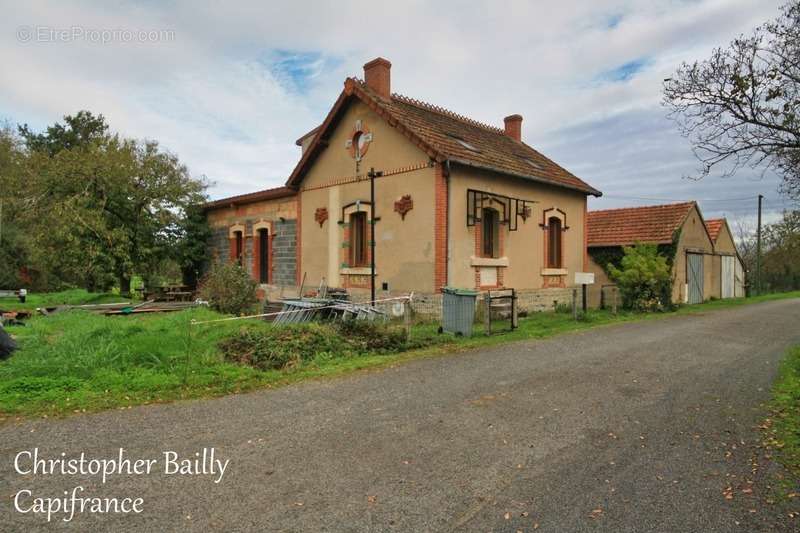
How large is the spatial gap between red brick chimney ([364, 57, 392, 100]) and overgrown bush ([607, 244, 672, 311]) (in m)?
9.03

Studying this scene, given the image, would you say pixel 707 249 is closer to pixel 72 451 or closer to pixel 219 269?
pixel 219 269

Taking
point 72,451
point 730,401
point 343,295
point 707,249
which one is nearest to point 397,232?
point 343,295

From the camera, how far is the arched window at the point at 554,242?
15844 mm

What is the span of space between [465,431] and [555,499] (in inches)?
55.5

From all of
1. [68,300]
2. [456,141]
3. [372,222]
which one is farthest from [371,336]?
[68,300]

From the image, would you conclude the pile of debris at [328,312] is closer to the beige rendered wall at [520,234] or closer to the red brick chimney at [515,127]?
the beige rendered wall at [520,234]

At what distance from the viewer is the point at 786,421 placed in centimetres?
502

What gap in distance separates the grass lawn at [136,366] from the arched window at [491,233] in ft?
14.6

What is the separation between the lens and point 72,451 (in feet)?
13.6

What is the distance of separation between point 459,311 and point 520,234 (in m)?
5.16

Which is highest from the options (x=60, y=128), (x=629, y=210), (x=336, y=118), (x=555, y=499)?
(x=60, y=128)

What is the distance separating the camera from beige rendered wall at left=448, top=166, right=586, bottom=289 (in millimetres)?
12508

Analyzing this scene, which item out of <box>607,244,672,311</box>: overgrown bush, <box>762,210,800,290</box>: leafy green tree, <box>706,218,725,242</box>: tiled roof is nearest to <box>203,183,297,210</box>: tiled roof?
<box>607,244,672,311</box>: overgrown bush

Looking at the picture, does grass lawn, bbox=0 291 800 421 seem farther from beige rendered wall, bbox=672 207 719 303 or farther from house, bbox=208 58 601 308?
beige rendered wall, bbox=672 207 719 303
